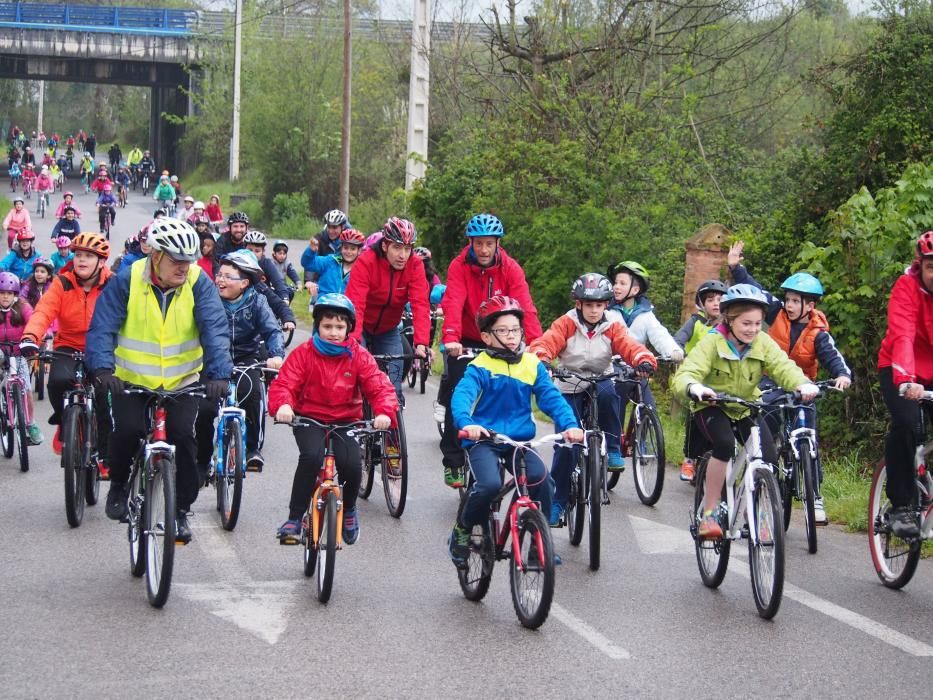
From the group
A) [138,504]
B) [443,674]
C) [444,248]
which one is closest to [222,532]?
[138,504]

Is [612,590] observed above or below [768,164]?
below

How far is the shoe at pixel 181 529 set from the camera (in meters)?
7.57

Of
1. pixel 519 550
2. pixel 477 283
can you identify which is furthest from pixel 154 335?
pixel 477 283

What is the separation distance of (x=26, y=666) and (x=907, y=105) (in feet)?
38.0

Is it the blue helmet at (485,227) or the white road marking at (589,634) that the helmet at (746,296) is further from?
the blue helmet at (485,227)

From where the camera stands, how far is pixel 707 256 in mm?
16500

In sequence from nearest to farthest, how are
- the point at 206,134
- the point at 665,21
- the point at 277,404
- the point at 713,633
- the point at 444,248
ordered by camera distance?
the point at 713,633 → the point at 277,404 → the point at 665,21 → the point at 444,248 → the point at 206,134

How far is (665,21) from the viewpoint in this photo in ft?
78.1

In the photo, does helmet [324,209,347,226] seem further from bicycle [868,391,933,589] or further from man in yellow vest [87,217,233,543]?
bicycle [868,391,933,589]

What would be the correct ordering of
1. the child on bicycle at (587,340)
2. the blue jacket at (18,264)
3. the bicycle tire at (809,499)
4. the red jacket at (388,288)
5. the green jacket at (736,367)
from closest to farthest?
the green jacket at (736,367)
the bicycle tire at (809,499)
the child on bicycle at (587,340)
the red jacket at (388,288)
the blue jacket at (18,264)

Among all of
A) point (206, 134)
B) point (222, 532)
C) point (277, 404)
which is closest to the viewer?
point (277, 404)

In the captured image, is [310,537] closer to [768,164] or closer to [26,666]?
[26,666]

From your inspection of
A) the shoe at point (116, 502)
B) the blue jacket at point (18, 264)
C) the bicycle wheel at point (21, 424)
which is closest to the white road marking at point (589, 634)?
the shoe at point (116, 502)

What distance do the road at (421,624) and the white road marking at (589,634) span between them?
0.02 meters
